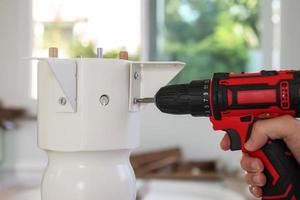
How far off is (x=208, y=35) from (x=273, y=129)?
1.37 m

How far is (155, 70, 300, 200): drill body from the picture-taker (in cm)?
57

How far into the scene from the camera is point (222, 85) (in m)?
0.59

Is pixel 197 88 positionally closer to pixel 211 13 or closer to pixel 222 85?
pixel 222 85

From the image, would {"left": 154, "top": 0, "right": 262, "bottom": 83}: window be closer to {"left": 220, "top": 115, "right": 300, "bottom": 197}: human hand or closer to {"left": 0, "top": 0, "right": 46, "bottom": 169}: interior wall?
{"left": 0, "top": 0, "right": 46, "bottom": 169}: interior wall

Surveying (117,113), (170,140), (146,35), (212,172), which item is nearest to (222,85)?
(117,113)

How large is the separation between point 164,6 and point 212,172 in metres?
0.77

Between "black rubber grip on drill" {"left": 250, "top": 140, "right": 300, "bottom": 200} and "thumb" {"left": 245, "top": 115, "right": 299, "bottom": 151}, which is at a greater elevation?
"thumb" {"left": 245, "top": 115, "right": 299, "bottom": 151}

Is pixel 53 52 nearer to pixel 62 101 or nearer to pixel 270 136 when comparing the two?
pixel 62 101

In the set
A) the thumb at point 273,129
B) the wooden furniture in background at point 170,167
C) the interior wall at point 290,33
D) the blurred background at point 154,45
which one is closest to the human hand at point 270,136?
the thumb at point 273,129

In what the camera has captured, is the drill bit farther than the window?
No

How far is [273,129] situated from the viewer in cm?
59

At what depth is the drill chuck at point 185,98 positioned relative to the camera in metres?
0.59

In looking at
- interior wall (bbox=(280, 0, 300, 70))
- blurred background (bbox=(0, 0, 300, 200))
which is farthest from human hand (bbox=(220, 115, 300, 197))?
interior wall (bbox=(280, 0, 300, 70))

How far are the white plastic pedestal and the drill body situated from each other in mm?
65
